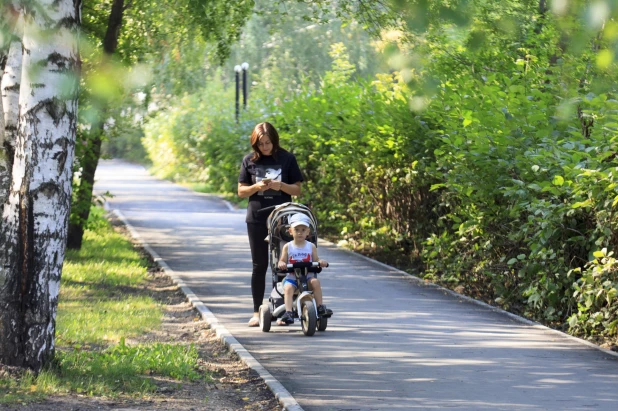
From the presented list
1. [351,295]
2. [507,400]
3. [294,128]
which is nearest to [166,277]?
[351,295]

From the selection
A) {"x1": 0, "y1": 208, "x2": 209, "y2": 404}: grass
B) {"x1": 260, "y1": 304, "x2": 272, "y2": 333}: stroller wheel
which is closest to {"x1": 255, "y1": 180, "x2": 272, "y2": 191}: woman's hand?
{"x1": 260, "y1": 304, "x2": 272, "y2": 333}: stroller wheel

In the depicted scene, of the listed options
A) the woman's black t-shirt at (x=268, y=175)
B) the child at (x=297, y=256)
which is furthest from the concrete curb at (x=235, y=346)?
the woman's black t-shirt at (x=268, y=175)

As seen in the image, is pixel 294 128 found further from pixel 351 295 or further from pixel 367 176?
pixel 351 295

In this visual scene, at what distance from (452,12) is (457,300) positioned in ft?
26.5

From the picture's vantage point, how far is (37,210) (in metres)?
7.41

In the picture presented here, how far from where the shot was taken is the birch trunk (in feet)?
26.1

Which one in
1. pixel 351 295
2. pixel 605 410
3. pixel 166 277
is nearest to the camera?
pixel 605 410

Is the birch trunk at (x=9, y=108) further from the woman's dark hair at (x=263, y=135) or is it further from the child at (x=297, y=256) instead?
the child at (x=297, y=256)

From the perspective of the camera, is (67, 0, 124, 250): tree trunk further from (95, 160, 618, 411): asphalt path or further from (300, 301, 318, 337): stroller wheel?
(300, 301, 318, 337): stroller wheel

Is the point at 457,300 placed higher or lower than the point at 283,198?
lower

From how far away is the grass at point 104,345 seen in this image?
7.42 metres

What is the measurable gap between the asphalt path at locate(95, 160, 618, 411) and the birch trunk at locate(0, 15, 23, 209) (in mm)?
2457

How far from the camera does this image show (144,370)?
8.12 metres

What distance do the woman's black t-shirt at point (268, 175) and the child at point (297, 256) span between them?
1.46 feet
